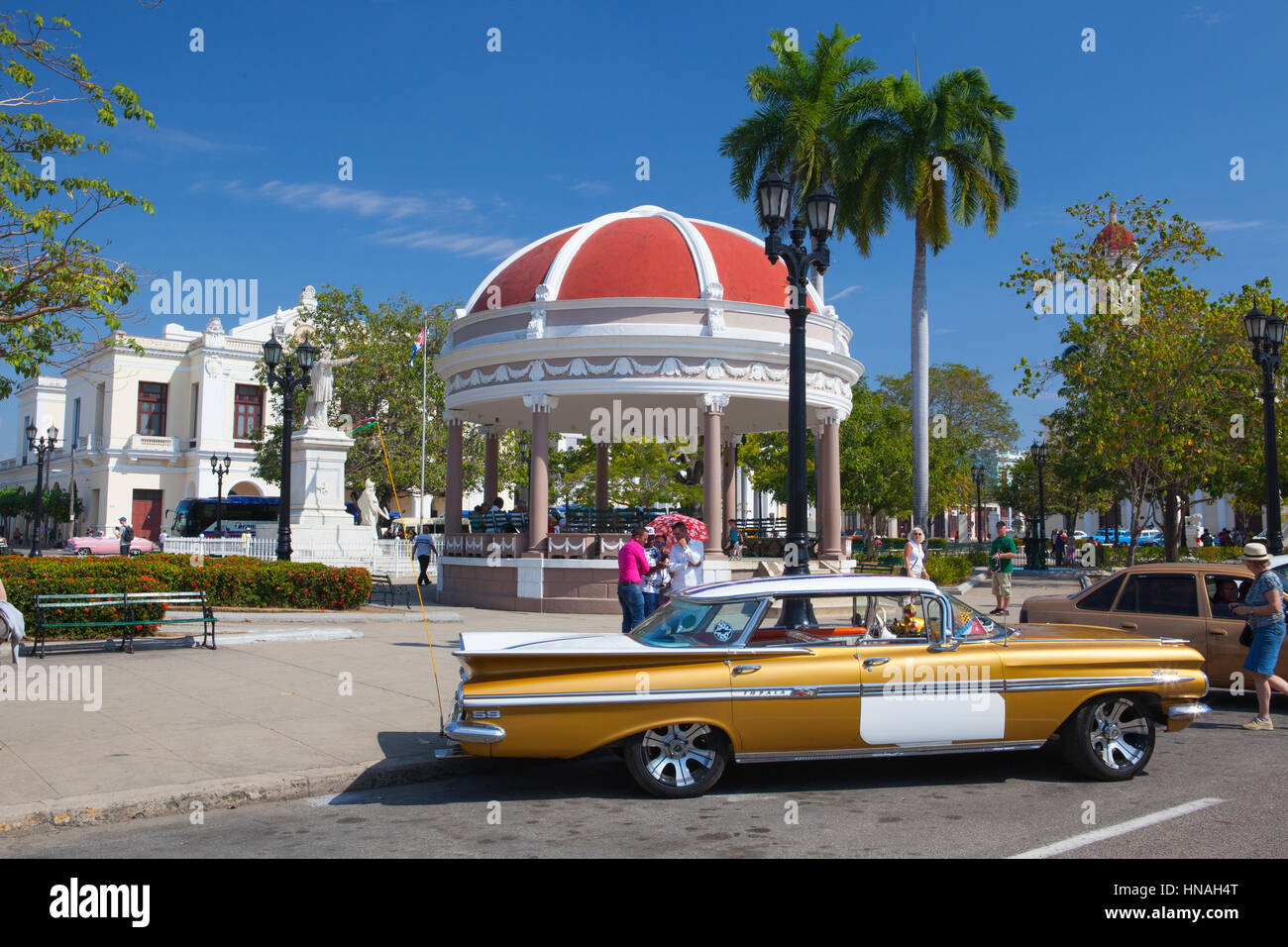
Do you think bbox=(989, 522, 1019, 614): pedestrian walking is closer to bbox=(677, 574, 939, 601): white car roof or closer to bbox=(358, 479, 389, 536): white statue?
bbox=(677, 574, 939, 601): white car roof

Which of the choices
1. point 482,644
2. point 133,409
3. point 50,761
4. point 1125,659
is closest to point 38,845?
point 50,761

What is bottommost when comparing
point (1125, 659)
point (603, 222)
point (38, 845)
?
point (38, 845)

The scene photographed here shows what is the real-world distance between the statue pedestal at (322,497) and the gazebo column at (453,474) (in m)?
4.84

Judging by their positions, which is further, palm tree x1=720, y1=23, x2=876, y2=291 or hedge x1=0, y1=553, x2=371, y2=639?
palm tree x1=720, y1=23, x2=876, y2=291

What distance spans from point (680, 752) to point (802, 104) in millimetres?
29962

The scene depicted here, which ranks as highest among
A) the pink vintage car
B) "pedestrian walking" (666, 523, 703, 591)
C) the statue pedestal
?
the statue pedestal

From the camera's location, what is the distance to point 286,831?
248 inches

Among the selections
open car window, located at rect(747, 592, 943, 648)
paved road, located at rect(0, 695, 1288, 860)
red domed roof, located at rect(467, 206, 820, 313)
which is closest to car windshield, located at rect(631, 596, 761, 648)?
open car window, located at rect(747, 592, 943, 648)

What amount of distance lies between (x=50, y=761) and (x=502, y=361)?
16949 mm

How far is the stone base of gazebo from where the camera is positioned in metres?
22.3

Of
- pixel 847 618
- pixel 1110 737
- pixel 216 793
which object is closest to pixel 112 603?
pixel 216 793

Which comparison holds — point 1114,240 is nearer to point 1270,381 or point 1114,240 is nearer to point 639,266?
point 1270,381

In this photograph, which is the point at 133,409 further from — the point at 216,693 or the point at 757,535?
the point at 216,693

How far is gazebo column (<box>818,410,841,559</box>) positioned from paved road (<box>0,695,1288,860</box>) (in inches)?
651
